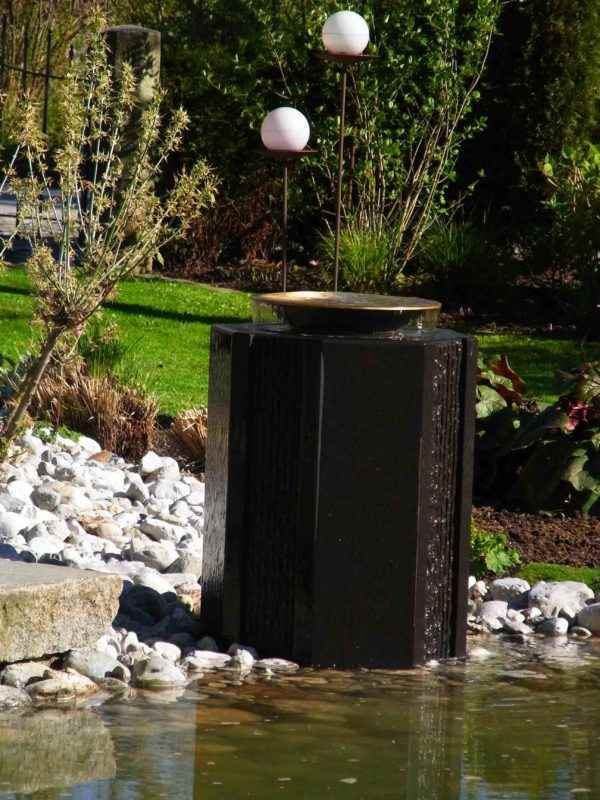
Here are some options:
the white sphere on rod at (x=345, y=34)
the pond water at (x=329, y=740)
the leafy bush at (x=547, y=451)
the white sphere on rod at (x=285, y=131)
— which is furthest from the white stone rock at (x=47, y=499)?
the white sphere on rod at (x=345, y=34)

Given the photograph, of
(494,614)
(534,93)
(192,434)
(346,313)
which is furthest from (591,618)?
(534,93)

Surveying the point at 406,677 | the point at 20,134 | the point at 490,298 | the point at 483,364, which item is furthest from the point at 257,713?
the point at 490,298

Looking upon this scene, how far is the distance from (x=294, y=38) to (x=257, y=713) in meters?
10.9

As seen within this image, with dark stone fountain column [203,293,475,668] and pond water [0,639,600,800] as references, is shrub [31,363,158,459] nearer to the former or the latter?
dark stone fountain column [203,293,475,668]

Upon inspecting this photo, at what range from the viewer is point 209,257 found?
14695 millimetres

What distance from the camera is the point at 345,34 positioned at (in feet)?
30.9

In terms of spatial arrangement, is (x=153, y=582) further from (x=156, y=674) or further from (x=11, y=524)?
(x=156, y=674)

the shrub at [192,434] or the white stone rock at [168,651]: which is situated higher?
the shrub at [192,434]

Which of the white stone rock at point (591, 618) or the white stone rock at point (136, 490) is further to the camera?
the white stone rock at point (136, 490)

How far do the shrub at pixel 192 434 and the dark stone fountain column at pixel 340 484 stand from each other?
273cm

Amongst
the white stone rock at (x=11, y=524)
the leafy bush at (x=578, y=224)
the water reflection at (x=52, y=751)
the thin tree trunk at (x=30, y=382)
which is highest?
the leafy bush at (x=578, y=224)

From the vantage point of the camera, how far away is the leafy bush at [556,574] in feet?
20.1

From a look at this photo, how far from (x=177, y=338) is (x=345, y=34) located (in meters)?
2.74

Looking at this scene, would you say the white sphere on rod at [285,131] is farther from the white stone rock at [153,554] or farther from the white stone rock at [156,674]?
the white stone rock at [156,674]
